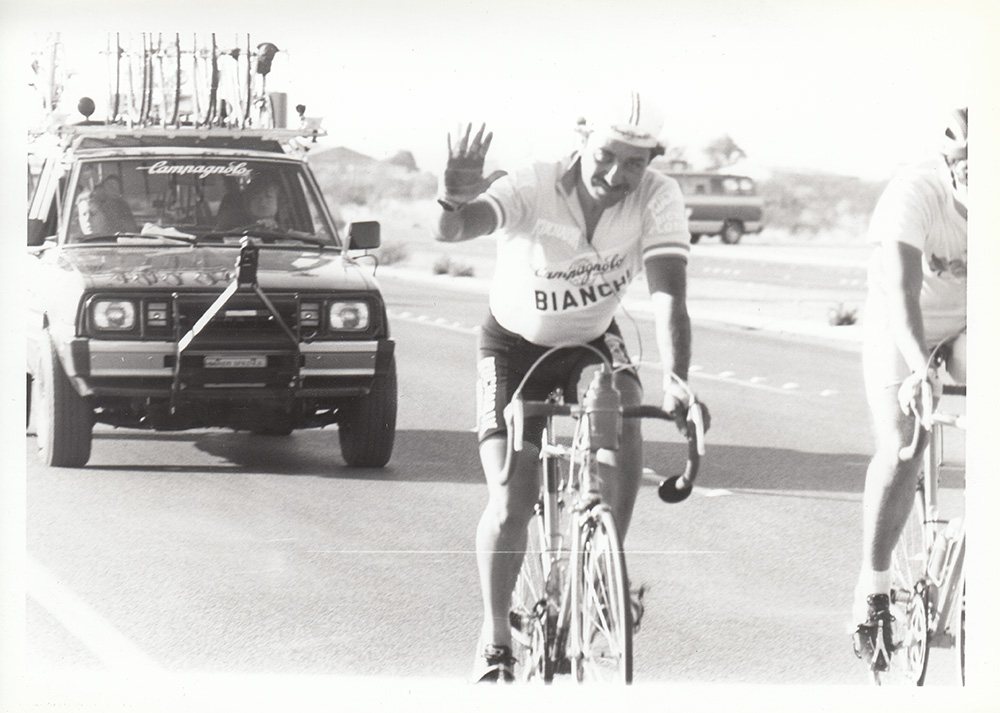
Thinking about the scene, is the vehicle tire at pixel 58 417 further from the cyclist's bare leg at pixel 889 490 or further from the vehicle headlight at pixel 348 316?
the cyclist's bare leg at pixel 889 490

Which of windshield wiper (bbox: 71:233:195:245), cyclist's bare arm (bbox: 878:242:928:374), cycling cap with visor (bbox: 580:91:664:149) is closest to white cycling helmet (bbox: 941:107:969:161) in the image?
cyclist's bare arm (bbox: 878:242:928:374)

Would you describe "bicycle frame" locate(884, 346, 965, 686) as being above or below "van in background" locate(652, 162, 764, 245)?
below

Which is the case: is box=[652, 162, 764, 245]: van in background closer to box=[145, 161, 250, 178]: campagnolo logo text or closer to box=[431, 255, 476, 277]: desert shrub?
box=[431, 255, 476, 277]: desert shrub

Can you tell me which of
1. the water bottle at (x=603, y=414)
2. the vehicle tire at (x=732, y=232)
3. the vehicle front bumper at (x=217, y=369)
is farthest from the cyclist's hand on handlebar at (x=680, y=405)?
the vehicle front bumper at (x=217, y=369)

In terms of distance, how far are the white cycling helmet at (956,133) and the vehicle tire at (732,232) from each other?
922 mm

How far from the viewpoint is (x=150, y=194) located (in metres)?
6.42

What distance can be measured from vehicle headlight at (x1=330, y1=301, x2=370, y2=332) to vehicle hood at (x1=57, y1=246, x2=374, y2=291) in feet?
0.26

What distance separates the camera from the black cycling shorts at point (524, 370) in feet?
17.0

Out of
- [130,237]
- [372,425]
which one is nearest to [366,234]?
[372,425]

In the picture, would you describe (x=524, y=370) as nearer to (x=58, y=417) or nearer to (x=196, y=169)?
(x=196, y=169)

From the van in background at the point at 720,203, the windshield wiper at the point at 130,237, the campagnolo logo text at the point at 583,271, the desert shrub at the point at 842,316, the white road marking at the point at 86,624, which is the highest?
the van in background at the point at 720,203

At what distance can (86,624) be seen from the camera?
6.12m

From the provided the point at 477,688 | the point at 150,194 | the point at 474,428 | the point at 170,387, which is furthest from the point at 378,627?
the point at 150,194

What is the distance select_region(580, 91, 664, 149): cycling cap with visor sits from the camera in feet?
16.4
